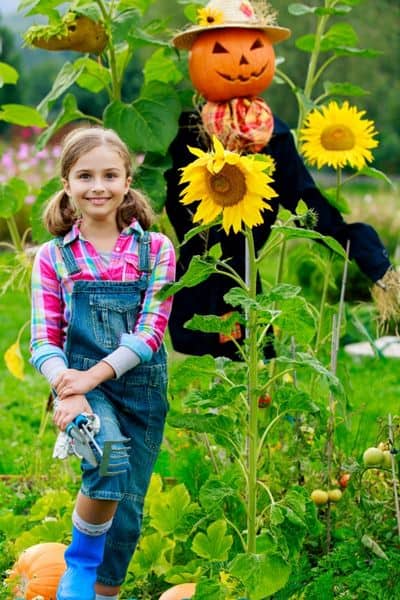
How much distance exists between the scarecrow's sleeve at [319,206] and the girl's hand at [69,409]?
45.4 inches

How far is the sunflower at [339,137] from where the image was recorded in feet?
10.1

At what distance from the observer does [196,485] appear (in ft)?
9.67

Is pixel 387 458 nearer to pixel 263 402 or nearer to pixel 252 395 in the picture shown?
pixel 263 402

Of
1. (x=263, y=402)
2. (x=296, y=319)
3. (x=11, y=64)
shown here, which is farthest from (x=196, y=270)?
(x=11, y=64)

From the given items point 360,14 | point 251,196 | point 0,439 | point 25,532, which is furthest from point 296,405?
point 360,14

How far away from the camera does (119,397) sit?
8.07ft

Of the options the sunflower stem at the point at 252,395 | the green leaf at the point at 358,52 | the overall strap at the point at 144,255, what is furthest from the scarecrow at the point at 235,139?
the sunflower stem at the point at 252,395

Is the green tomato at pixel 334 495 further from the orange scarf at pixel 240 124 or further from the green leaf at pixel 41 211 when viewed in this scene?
the green leaf at pixel 41 211

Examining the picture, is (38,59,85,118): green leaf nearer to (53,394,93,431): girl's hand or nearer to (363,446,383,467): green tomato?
(53,394,93,431): girl's hand

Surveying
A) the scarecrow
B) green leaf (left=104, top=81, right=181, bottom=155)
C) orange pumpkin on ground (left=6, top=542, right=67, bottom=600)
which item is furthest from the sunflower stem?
green leaf (left=104, top=81, right=181, bottom=155)

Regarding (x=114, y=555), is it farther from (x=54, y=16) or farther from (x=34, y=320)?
(x=54, y=16)

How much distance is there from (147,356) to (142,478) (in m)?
0.33

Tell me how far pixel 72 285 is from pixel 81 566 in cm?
61

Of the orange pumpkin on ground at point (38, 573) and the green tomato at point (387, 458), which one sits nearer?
the orange pumpkin on ground at point (38, 573)
